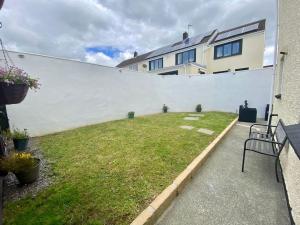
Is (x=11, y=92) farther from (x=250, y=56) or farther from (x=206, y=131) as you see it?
(x=250, y=56)

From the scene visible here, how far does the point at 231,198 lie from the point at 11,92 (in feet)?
10.9

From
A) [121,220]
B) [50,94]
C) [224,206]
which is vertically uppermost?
[50,94]

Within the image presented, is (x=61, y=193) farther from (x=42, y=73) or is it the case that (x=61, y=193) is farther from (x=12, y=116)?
(x=42, y=73)

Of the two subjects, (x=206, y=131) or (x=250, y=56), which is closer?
(x=206, y=131)

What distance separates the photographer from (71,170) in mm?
2906

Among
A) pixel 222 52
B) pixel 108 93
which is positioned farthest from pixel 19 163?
pixel 222 52

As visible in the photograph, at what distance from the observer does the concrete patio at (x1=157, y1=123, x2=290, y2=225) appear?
6.43 feet

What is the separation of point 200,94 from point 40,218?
10.7 meters

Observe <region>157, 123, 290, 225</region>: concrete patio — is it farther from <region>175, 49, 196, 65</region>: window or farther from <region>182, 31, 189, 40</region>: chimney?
<region>182, 31, 189, 40</region>: chimney

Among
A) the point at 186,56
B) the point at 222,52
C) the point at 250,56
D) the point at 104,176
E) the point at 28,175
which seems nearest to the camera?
the point at 28,175

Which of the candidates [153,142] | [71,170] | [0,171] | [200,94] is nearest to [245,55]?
[200,94]

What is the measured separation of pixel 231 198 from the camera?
2.33m

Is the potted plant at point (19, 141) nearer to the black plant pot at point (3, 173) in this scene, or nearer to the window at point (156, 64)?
the black plant pot at point (3, 173)

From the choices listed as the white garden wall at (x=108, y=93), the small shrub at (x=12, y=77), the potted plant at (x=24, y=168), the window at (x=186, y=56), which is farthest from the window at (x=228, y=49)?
the potted plant at (x=24, y=168)
